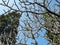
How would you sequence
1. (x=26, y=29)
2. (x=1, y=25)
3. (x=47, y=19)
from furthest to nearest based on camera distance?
(x=1, y=25)
(x=26, y=29)
(x=47, y=19)

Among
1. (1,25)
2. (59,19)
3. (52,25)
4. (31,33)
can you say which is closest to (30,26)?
(31,33)

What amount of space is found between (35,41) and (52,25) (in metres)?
0.84

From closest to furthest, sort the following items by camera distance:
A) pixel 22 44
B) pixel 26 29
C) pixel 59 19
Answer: pixel 59 19 < pixel 26 29 < pixel 22 44

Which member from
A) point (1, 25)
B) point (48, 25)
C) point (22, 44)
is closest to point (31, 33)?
point (48, 25)

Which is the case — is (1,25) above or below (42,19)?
below

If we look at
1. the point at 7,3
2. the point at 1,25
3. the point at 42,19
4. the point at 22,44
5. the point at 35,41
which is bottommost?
the point at 1,25

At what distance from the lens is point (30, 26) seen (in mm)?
8438

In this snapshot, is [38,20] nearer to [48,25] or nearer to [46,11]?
[48,25]

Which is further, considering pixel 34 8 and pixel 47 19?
pixel 47 19

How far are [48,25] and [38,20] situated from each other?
770 mm

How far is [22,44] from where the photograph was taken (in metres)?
9.65

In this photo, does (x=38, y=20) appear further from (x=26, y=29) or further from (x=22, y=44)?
(x=22, y=44)

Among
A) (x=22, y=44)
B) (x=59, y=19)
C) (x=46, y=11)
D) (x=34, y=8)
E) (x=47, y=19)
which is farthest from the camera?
(x=22, y=44)

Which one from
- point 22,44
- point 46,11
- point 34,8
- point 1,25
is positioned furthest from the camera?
point 1,25
